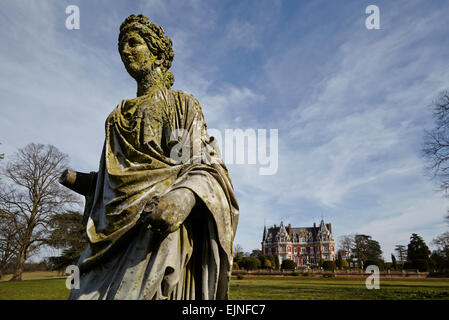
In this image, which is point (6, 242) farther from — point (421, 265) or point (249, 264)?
point (421, 265)

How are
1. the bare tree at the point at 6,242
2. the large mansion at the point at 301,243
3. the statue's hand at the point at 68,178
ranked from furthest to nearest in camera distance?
the large mansion at the point at 301,243
the bare tree at the point at 6,242
the statue's hand at the point at 68,178

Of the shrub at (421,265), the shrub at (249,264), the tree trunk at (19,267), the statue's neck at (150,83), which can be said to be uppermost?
the statue's neck at (150,83)

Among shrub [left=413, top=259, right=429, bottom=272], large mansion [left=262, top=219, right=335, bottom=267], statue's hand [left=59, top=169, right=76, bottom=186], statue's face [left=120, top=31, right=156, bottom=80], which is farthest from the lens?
Answer: large mansion [left=262, top=219, right=335, bottom=267]

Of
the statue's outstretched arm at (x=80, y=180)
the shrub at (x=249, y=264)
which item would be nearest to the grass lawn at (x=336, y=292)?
the statue's outstretched arm at (x=80, y=180)

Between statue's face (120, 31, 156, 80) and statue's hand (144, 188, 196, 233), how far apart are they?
5.85ft

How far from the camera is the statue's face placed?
317 centimetres

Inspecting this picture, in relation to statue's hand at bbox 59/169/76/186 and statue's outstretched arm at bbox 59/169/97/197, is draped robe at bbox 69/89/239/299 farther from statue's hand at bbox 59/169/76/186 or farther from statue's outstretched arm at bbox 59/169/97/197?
statue's hand at bbox 59/169/76/186

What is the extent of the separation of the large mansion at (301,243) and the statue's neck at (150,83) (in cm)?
10634

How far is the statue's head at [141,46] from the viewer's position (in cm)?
317

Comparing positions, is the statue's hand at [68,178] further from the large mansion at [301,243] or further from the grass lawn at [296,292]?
the large mansion at [301,243]

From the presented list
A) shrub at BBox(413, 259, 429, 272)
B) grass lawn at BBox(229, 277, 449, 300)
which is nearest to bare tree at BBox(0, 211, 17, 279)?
grass lawn at BBox(229, 277, 449, 300)
